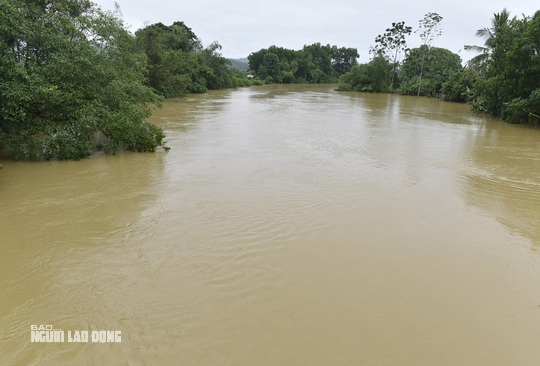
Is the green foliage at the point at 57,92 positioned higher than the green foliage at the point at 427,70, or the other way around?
the green foliage at the point at 427,70

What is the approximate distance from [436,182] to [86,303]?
7972 mm

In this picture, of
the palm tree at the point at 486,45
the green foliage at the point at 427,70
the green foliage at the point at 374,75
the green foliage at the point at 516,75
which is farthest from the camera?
the green foliage at the point at 374,75

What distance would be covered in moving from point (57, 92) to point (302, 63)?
74095mm

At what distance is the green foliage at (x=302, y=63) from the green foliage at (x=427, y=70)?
2611 cm

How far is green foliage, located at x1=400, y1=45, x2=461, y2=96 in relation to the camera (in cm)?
4228

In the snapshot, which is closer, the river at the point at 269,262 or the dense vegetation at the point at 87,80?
the river at the point at 269,262

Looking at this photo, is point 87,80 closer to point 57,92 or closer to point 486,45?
point 57,92

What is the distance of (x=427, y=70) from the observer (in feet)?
162

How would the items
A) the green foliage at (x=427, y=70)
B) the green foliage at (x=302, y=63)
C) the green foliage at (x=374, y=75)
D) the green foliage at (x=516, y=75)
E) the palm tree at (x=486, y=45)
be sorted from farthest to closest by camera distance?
the green foliage at (x=302, y=63), the green foliage at (x=374, y=75), the green foliage at (x=427, y=70), the palm tree at (x=486, y=45), the green foliage at (x=516, y=75)

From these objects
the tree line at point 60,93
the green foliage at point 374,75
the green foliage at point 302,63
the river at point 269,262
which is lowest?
the river at point 269,262

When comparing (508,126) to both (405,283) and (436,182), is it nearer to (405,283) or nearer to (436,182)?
(436,182)

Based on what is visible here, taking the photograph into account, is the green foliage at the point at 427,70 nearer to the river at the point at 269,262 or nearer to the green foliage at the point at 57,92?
the river at the point at 269,262

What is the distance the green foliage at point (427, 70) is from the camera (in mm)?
42275

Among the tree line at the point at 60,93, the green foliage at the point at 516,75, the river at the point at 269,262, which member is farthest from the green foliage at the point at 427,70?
the tree line at the point at 60,93
